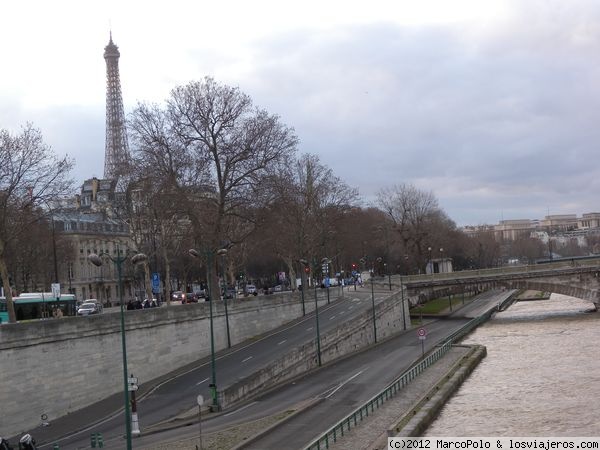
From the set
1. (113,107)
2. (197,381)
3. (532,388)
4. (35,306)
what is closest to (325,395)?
(197,381)

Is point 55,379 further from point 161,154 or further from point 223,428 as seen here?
point 161,154

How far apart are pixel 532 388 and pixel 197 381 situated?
17.4m

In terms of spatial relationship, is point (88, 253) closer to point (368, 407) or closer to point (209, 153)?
point (209, 153)

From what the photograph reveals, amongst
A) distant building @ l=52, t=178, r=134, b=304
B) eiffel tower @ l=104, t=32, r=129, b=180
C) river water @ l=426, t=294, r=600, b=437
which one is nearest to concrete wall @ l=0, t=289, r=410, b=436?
river water @ l=426, t=294, r=600, b=437

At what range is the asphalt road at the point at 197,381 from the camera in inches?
1238

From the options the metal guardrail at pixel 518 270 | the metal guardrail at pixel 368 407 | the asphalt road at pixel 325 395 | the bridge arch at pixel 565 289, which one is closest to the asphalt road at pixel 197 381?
the asphalt road at pixel 325 395

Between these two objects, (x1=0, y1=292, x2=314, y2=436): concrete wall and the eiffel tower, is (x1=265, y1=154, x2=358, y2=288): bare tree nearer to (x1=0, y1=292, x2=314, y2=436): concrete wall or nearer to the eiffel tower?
(x1=0, y1=292, x2=314, y2=436): concrete wall

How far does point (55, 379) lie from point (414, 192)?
88523 mm

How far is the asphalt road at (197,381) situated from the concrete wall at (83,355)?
4.00ft

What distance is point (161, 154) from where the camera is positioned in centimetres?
5272

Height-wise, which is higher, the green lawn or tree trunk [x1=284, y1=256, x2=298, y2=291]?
tree trunk [x1=284, y1=256, x2=298, y2=291]

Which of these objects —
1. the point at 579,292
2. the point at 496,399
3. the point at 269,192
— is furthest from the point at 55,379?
the point at 579,292

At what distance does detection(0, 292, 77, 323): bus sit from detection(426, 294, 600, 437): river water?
2667 cm

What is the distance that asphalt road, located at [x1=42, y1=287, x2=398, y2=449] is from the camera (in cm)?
3144
